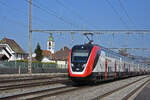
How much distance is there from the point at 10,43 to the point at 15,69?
37.8 meters

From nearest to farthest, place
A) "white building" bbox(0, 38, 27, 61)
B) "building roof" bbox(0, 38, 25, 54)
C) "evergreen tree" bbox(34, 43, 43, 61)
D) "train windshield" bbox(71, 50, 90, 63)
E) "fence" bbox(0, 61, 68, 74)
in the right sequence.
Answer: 1. "train windshield" bbox(71, 50, 90, 63)
2. "fence" bbox(0, 61, 68, 74)
3. "white building" bbox(0, 38, 27, 61)
4. "building roof" bbox(0, 38, 25, 54)
5. "evergreen tree" bbox(34, 43, 43, 61)

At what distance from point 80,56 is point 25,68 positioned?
85.3 ft

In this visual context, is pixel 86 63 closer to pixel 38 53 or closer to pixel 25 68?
pixel 25 68

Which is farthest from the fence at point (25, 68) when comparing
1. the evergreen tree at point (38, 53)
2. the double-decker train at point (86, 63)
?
the evergreen tree at point (38, 53)

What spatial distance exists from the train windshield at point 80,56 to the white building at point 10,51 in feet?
152

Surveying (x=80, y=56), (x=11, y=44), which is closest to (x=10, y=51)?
(x=11, y=44)

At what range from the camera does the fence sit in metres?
40.2

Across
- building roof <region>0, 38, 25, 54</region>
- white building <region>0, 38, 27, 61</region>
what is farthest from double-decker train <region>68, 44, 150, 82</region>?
building roof <region>0, 38, 25, 54</region>

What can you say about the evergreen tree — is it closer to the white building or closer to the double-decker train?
the white building

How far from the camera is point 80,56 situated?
68.9 feet

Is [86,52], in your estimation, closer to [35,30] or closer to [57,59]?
[35,30]

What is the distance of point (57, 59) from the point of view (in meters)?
88.1

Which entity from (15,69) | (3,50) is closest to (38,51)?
(3,50)

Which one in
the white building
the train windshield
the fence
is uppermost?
the white building
